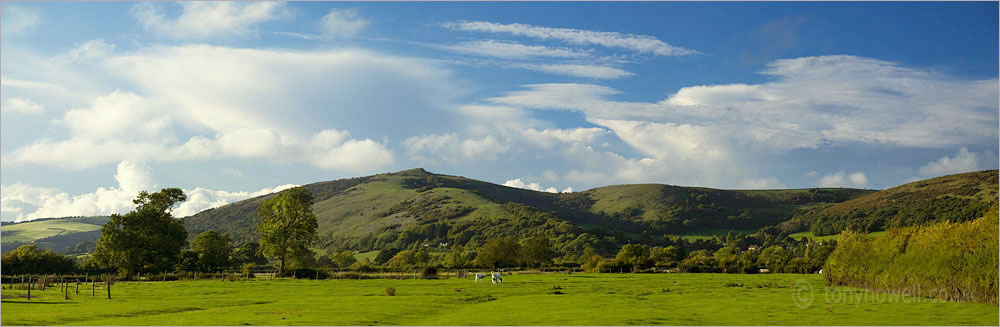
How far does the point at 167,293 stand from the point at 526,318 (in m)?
35.2

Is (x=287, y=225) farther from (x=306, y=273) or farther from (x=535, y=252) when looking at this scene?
(x=535, y=252)

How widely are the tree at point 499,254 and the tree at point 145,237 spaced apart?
4985 cm

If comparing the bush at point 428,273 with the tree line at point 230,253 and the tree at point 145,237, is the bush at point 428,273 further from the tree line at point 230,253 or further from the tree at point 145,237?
the tree at point 145,237

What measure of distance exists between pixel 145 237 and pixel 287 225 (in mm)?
17881

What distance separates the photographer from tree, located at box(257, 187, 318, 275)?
92250mm

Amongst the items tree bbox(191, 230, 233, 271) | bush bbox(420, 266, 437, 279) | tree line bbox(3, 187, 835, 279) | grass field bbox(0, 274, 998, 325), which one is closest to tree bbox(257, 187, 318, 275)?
tree line bbox(3, 187, 835, 279)

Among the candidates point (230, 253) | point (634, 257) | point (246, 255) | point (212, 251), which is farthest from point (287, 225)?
point (634, 257)

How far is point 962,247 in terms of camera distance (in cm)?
3931

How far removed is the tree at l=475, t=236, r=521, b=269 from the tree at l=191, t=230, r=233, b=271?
42.3 meters

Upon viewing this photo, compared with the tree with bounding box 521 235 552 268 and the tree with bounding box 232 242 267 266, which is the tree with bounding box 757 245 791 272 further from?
the tree with bounding box 232 242 267 266

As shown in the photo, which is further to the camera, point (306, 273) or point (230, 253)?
point (230, 253)

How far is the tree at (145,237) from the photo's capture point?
274 feet

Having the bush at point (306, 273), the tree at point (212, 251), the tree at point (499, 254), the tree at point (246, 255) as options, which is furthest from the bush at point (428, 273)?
the tree at point (246, 255)

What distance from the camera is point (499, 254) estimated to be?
121562 mm
